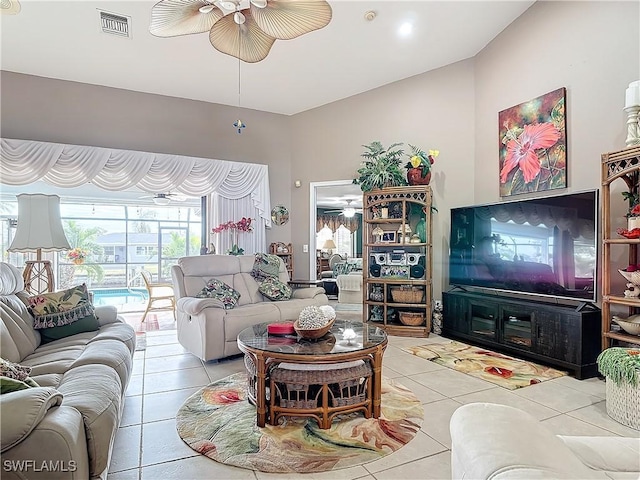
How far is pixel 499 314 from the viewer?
403 cm

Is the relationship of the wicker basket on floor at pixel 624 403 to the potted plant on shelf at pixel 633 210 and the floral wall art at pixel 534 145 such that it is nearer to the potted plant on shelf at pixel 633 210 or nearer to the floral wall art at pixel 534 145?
the potted plant on shelf at pixel 633 210

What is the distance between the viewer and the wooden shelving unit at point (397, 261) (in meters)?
4.83

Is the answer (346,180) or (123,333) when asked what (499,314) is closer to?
(346,180)

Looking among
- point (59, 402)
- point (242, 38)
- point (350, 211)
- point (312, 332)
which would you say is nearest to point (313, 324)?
point (312, 332)

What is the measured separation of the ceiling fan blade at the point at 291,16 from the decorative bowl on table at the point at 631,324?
312 cm

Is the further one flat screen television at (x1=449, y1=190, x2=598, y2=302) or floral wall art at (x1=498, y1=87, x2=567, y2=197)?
floral wall art at (x1=498, y1=87, x2=567, y2=197)

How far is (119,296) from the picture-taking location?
8.76 m

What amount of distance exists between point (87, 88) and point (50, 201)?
6.41 ft

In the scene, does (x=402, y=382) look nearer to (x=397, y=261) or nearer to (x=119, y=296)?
(x=397, y=261)

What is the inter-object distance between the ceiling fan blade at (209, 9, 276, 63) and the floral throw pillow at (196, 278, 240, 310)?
2.32 m

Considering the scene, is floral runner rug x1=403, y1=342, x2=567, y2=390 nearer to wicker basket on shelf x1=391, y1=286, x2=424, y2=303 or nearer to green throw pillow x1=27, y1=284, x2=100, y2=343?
wicker basket on shelf x1=391, y1=286, x2=424, y2=303

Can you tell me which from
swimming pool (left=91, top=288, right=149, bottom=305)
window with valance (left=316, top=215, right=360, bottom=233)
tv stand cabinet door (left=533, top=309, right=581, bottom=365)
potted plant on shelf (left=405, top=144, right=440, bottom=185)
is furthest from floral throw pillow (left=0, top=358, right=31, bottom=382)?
window with valance (left=316, top=215, right=360, bottom=233)

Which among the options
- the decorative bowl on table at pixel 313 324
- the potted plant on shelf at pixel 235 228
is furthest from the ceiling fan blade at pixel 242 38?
the potted plant on shelf at pixel 235 228

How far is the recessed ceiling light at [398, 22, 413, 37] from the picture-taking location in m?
4.16
